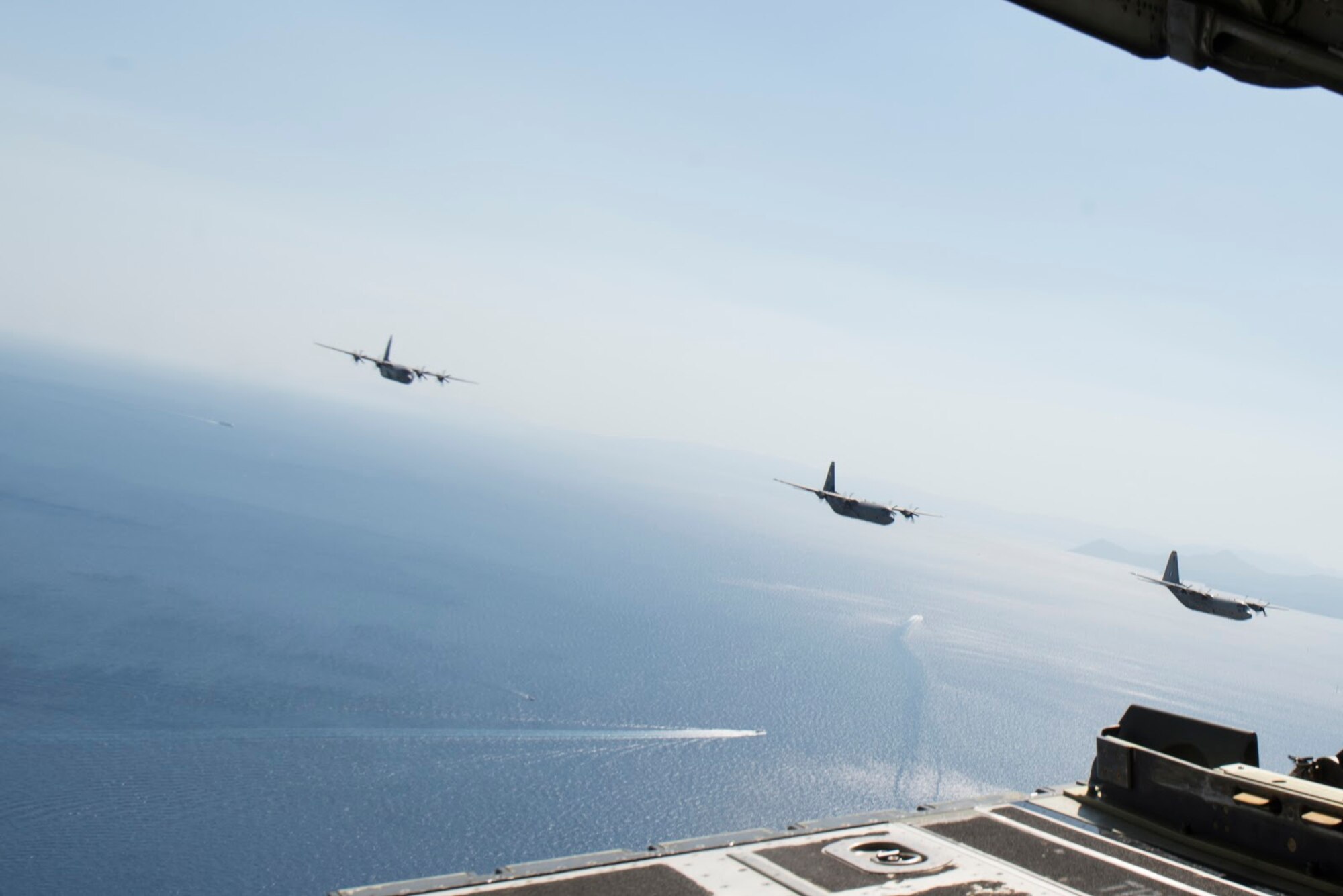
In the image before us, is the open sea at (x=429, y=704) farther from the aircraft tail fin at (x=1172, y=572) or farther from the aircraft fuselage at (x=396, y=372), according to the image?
the aircraft fuselage at (x=396, y=372)

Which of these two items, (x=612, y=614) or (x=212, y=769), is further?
(x=612, y=614)

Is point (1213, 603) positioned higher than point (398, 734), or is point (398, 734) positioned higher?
point (1213, 603)

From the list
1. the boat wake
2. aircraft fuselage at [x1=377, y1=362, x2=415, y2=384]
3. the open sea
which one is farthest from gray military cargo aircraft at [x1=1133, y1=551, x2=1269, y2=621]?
aircraft fuselage at [x1=377, y1=362, x2=415, y2=384]

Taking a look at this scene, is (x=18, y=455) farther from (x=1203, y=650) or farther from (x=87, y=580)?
(x=1203, y=650)

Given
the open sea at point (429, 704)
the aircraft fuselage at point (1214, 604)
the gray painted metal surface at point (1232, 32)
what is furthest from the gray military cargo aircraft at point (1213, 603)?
the gray painted metal surface at point (1232, 32)

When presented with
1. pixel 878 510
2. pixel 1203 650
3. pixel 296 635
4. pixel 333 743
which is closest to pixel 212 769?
pixel 333 743

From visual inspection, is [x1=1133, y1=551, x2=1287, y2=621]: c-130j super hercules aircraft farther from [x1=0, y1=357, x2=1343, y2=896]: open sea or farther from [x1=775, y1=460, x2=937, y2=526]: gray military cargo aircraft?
[x1=0, y1=357, x2=1343, y2=896]: open sea

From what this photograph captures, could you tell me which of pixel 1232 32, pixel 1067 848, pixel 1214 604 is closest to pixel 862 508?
pixel 1214 604

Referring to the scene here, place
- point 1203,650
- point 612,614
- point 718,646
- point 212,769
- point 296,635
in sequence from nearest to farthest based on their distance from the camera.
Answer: point 212,769 < point 296,635 < point 718,646 < point 612,614 < point 1203,650

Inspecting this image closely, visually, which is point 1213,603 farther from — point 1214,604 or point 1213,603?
point 1214,604
